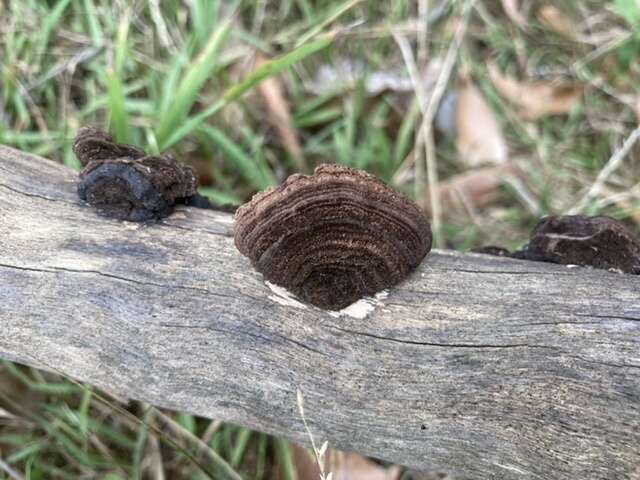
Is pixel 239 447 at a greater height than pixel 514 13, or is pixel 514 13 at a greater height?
pixel 514 13

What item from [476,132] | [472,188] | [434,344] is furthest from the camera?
[476,132]

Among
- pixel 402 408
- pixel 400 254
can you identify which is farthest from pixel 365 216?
pixel 402 408

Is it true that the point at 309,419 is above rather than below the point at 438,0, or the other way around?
below

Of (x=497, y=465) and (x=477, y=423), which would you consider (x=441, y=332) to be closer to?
(x=477, y=423)

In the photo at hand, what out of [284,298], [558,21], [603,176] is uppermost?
[558,21]

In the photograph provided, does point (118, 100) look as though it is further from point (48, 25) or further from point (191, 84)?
point (48, 25)

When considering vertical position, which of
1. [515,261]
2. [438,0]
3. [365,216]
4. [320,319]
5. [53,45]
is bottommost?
[320,319]

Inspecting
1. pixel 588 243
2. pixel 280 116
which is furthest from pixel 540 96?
pixel 588 243
